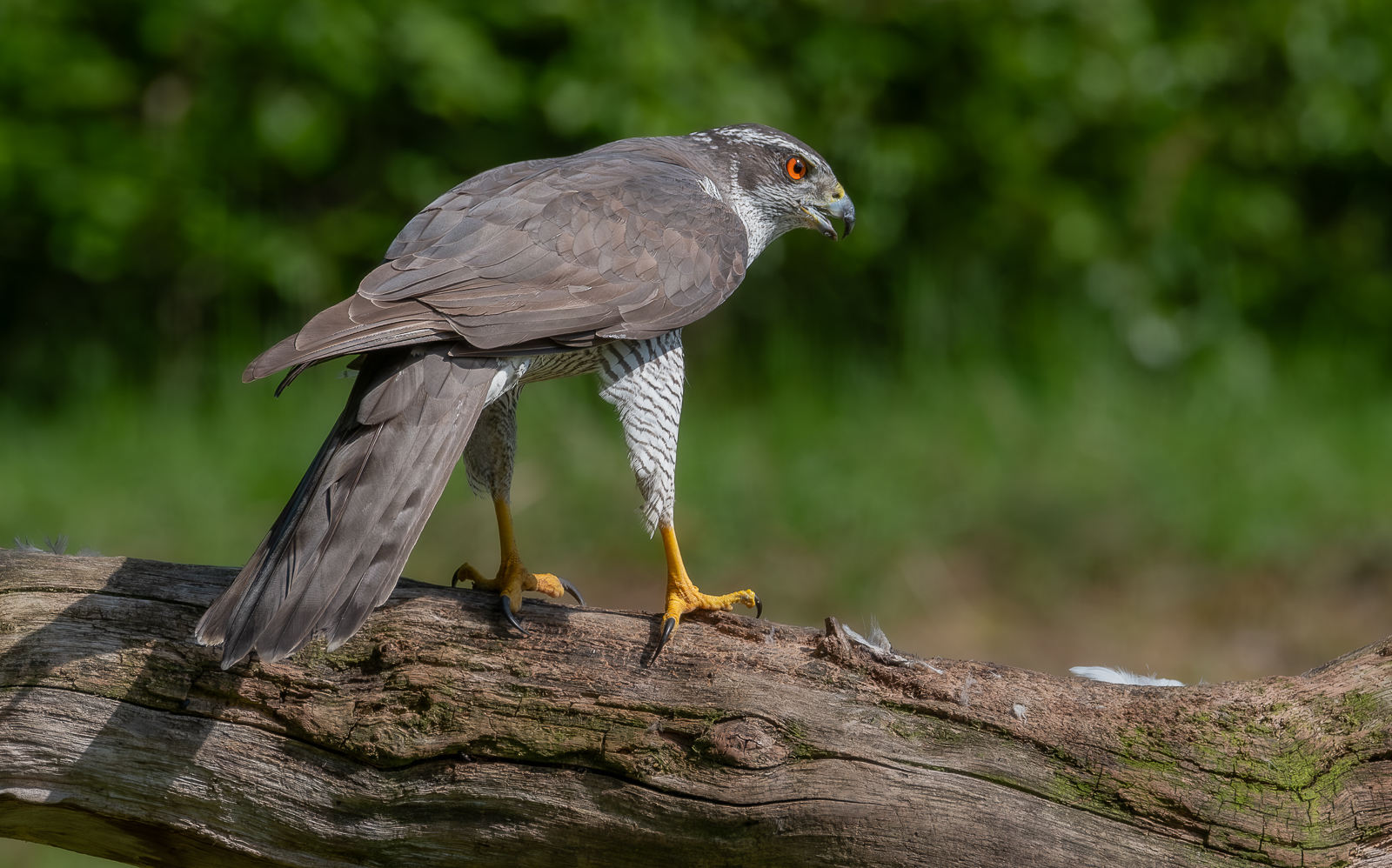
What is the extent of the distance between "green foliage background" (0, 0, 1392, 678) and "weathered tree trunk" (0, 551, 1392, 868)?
3.00 meters

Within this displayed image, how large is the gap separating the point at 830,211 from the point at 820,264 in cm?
361

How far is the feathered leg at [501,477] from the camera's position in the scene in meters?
3.04

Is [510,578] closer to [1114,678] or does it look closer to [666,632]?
[666,632]

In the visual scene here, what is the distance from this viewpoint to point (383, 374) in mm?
2473

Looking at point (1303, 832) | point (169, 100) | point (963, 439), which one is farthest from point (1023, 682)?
point (169, 100)

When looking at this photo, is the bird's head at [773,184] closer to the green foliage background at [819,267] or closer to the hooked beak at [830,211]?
the hooked beak at [830,211]

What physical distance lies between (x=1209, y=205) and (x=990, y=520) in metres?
2.92

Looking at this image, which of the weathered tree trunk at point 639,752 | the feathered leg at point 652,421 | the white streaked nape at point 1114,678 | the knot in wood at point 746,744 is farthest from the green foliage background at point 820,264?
the knot in wood at point 746,744

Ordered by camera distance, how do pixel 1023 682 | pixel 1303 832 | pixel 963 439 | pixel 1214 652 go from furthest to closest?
pixel 963 439, pixel 1214 652, pixel 1023 682, pixel 1303 832

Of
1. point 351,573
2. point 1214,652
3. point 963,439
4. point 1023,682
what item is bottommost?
point 351,573

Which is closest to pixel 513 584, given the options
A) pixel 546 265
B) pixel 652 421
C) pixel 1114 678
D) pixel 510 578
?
pixel 510 578

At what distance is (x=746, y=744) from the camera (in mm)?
2312

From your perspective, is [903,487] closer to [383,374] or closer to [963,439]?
[963,439]

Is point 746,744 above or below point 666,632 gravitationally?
below
